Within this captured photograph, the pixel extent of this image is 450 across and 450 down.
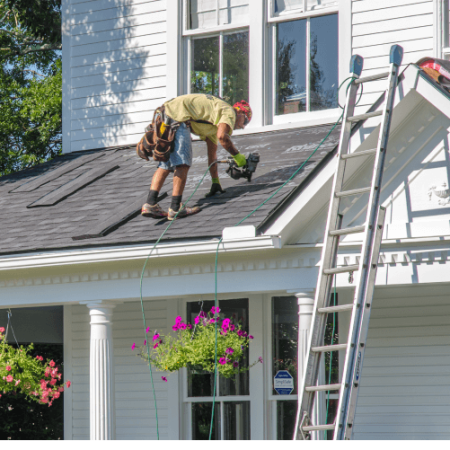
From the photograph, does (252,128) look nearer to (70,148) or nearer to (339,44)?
(339,44)

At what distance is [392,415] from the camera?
754 centimetres

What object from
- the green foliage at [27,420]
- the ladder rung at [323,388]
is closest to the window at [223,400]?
the ladder rung at [323,388]

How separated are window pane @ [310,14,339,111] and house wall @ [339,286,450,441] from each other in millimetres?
2956

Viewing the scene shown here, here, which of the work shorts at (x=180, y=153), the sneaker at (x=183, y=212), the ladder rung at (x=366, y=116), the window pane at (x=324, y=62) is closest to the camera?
the ladder rung at (x=366, y=116)

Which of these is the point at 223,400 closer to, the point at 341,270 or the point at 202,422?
the point at 202,422

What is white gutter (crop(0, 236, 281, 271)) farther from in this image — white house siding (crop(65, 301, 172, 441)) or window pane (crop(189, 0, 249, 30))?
window pane (crop(189, 0, 249, 30))

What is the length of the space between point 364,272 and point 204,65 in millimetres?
6048

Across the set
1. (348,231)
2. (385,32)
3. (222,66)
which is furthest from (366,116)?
(222,66)

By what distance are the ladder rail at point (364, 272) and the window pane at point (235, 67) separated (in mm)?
4077

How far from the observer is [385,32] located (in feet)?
29.1

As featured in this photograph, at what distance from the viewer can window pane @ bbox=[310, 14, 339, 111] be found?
9242 mm

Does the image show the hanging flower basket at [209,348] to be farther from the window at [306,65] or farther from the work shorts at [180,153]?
the window at [306,65]

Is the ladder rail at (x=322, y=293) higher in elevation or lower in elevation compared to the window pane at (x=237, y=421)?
higher

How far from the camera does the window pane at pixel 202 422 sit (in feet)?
28.4
